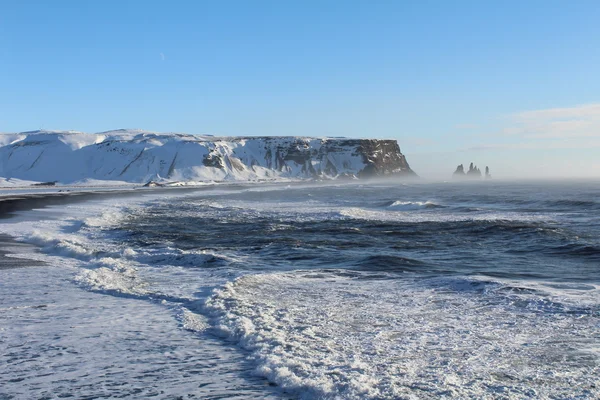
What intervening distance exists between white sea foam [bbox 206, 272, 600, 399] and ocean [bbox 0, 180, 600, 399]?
32 millimetres

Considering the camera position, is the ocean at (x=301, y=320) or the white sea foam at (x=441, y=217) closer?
the ocean at (x=301, y=320)

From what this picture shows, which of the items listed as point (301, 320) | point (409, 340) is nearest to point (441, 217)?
point (301, 320)

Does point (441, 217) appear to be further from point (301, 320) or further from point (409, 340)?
point (409, 340)

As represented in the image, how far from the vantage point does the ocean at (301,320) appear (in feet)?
22.6

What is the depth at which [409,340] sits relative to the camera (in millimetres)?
8656

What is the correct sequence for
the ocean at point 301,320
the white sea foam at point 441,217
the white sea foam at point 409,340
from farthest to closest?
the white sea foam at point 441,217
the ocean at point 301,320
the white sea foam at point 409,340

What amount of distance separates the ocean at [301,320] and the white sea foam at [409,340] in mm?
32

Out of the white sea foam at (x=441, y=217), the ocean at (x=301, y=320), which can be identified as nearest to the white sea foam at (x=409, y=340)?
the ocean at (x=301, y=320)

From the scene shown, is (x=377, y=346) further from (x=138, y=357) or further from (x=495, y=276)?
(x=495, y=276)

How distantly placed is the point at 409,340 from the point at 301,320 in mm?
2130

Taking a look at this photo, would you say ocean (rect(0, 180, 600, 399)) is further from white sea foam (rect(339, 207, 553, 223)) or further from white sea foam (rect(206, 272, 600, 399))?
white sea foam (rect(339, 207, 553, 223))

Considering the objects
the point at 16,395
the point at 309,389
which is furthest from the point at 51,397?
the point at 309,389

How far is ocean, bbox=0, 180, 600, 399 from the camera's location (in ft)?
22.6

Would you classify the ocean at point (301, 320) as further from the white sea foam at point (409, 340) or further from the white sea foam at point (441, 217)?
the white sea foam at point (441, 217)
